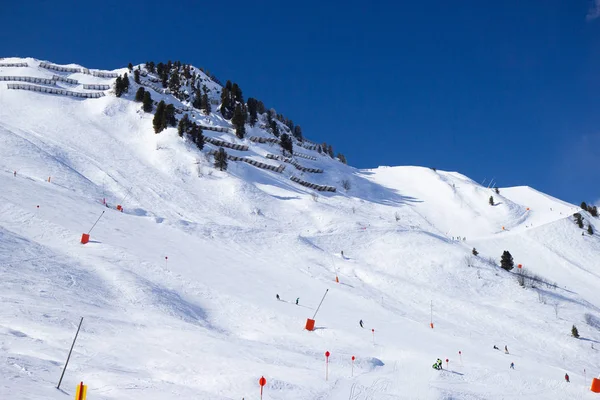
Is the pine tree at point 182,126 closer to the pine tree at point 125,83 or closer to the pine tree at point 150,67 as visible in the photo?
the pine tree at point 125,83

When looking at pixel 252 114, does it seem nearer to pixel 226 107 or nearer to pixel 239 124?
pixel 226 107

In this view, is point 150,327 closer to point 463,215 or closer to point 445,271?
point 445,271

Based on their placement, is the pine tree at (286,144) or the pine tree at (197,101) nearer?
the pine tree at (286,144)

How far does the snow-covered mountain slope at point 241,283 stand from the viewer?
1424cm

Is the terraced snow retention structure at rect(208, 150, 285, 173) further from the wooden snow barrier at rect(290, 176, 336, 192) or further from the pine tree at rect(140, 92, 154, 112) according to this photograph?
the pine tree at rect(140, 92, 154, 112)

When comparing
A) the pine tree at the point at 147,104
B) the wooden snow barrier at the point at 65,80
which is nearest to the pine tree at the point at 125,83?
the pine tree at the point at 147,104

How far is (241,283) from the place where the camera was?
27297mm

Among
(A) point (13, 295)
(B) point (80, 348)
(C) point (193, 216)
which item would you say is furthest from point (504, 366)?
(C) point (193, 216)

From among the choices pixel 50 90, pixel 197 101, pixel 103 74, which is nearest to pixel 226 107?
pixel 197 101

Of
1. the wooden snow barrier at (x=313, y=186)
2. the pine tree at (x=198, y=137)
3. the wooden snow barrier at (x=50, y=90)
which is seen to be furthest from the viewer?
the wooden snow barrier at (x=50, y=90)

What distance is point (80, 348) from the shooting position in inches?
522

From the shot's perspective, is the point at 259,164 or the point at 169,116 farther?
the point at 259,164

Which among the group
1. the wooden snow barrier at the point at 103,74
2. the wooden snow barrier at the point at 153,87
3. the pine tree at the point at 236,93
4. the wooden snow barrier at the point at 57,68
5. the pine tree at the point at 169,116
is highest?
the pine tree at the point at 236,93

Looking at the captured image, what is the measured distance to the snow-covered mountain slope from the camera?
561 inches
